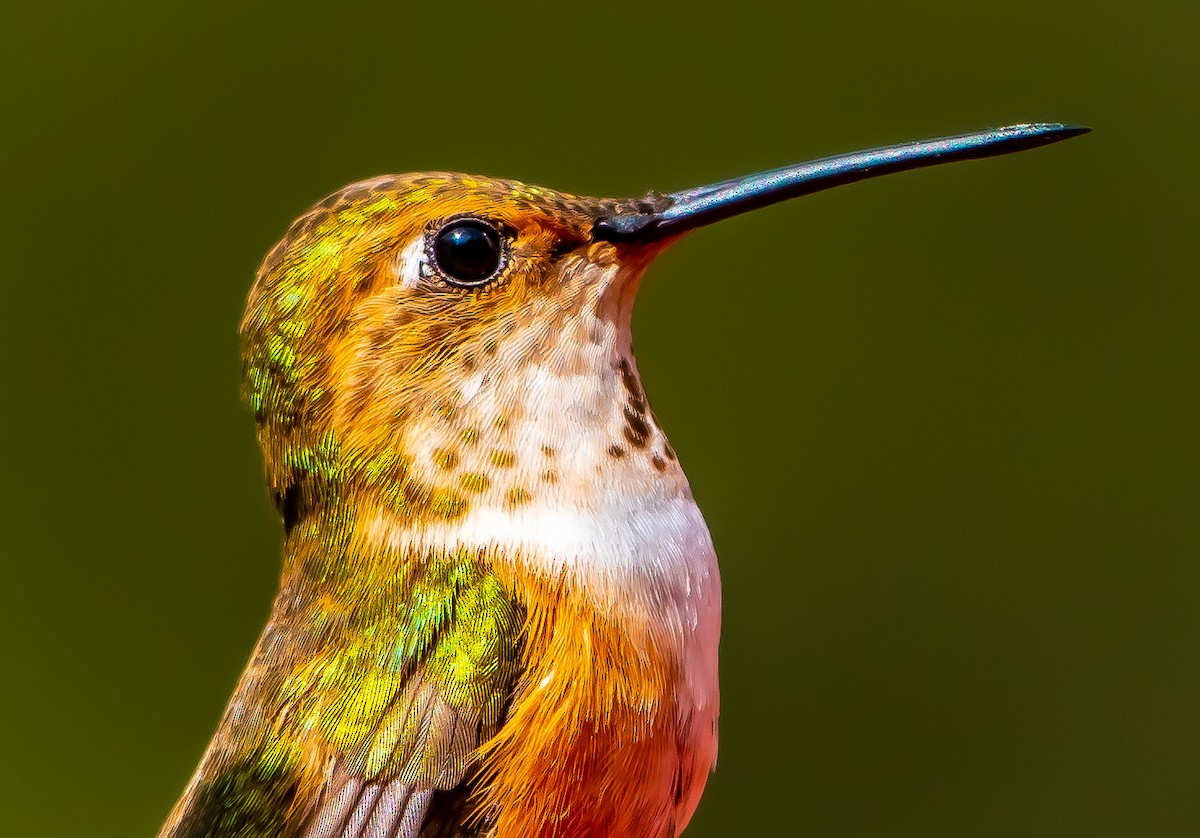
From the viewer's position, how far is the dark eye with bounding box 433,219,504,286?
0.83 m

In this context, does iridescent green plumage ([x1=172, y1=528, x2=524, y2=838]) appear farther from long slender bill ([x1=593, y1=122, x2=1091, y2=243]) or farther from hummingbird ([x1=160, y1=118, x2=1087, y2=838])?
long slender bill ([x1=593, y1=122, x2=1091, y2=243])

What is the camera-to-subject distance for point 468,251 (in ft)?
2.71

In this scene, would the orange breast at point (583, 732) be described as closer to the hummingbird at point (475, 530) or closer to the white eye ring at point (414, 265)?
the hummingbird at point (475, 530)

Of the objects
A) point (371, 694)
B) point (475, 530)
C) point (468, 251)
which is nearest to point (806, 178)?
point (468, 251)

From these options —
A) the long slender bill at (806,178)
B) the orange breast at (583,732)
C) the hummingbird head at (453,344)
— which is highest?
the long slender bill at (806,178)

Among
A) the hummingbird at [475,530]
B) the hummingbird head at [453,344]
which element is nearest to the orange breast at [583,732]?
the hummingbird at [475,530]

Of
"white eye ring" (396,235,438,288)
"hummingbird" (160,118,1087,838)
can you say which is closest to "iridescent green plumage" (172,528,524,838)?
"hummingbird" (160,118,1087,838)

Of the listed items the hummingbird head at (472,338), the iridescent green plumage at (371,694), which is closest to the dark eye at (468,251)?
the hummingbird head at (472,338)

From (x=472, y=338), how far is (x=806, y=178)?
0.93 ft

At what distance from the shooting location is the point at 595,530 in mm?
818

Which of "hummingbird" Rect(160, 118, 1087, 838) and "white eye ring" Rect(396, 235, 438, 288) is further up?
"white eye ring" Rect(396, 235, 438, 288)

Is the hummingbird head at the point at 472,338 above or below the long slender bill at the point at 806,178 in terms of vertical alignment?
below

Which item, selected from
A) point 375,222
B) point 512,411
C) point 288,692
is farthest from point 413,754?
point 375,222

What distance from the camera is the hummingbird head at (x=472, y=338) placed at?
32.0 inches
